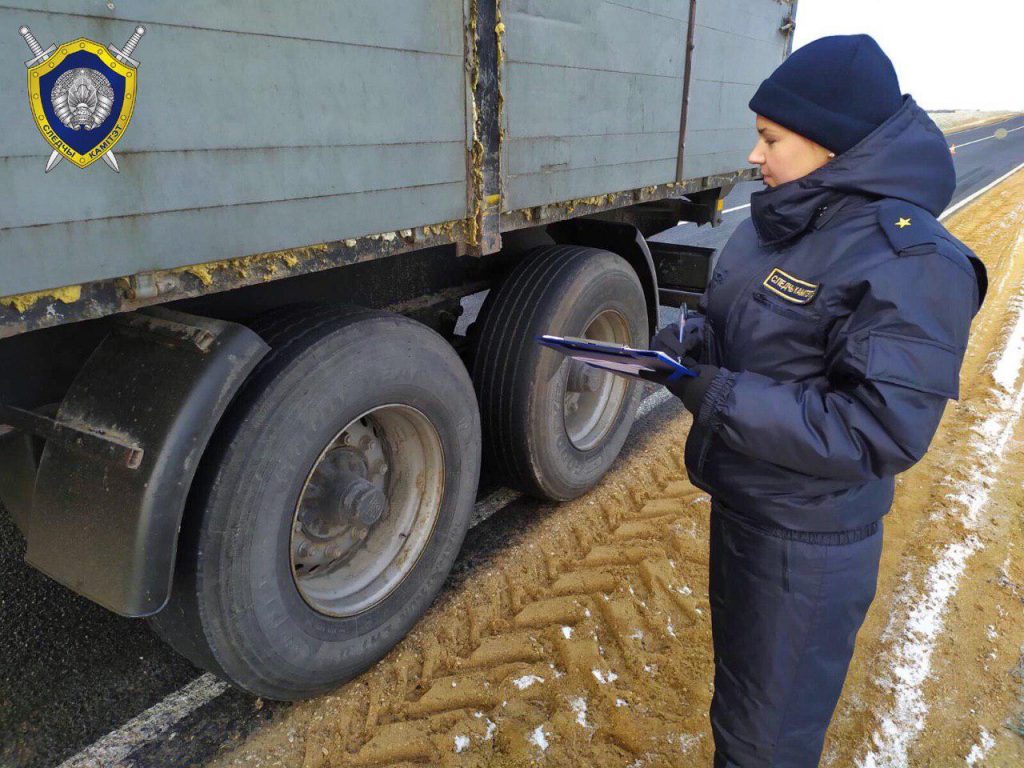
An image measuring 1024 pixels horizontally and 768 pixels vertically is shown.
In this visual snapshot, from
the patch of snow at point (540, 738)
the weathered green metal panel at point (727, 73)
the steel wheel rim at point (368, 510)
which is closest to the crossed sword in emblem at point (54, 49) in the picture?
the steel wheel rim at point (368, 510)

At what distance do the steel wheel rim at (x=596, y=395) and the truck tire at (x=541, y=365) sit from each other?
13 millimetres

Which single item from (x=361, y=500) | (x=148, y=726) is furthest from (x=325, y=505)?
(x=148, y=726)

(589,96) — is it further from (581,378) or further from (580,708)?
(580,708)

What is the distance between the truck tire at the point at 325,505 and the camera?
191cm

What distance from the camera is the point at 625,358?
1.77m

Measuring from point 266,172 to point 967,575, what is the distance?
129 inches

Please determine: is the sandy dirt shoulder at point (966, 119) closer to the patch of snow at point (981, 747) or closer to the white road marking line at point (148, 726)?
the patch of snow at point (981, 747)

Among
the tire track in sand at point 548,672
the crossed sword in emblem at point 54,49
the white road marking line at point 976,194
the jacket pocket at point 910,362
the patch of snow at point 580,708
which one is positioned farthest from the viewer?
the white road marking line at point 976,194

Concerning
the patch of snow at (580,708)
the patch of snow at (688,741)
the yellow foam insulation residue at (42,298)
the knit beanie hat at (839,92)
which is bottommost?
the patch of snow at (688,741)

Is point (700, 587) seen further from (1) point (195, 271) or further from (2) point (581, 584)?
(1) point (195, 271)

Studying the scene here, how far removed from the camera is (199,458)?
5.77ft

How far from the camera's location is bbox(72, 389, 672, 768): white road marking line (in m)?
2.14

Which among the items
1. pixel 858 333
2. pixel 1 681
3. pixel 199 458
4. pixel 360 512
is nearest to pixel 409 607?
pixel 360 512

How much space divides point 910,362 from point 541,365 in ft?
6.13
